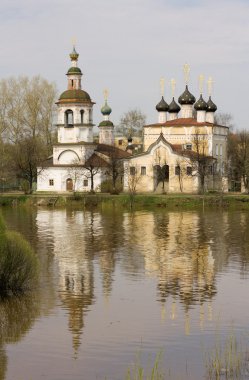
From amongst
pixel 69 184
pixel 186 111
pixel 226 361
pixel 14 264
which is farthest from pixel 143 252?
pixel 186 111

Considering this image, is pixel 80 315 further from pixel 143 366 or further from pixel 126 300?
pixel 143 366

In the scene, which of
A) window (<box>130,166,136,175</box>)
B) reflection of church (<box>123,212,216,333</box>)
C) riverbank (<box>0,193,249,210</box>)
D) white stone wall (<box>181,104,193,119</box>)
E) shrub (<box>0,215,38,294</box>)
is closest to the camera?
shrub (<box>0,215,38,294</box>)

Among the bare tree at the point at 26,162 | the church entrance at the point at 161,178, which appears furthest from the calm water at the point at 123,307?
the bare tree at the point at 26,162

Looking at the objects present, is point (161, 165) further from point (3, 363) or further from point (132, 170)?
point (3, 363)

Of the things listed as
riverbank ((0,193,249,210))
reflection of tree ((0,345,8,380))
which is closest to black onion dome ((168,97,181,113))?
riverbank ((0,193,249,210))

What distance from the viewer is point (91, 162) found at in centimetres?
6381

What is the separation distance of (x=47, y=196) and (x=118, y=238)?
2568 cm

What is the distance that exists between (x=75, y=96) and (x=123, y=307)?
4720cm

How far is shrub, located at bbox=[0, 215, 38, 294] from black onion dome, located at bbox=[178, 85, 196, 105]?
5195cm

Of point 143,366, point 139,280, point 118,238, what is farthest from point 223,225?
point 143,366

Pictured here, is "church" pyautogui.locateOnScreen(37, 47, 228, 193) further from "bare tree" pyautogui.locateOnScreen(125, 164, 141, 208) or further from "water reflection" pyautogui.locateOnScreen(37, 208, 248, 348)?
"water reflection" pyautogui.locateOnScreen(37, 208, 248, 348)

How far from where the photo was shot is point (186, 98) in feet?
229

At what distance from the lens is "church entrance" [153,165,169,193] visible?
6412 cm

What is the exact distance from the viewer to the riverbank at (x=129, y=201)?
52688 mm
